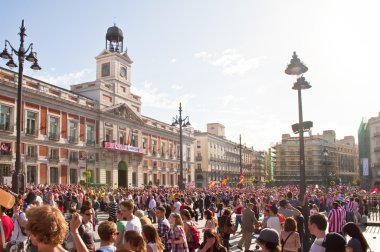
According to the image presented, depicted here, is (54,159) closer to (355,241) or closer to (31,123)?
(31,123)

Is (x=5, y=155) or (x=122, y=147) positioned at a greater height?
(x=122, y=147)

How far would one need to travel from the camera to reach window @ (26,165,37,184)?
35125 mm

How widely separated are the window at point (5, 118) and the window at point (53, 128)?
15.7ft

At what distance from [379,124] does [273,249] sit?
233 ft

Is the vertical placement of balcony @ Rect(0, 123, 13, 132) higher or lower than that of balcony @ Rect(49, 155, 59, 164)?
higher

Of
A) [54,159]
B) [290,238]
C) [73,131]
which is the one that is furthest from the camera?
[73,131]

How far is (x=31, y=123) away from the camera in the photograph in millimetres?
36344

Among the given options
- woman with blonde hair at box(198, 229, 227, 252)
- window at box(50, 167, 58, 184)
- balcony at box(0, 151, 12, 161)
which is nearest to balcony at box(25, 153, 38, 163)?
balcony at box(0, 151, 12, 161)

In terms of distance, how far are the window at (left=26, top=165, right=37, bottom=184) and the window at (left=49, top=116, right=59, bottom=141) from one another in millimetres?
3850

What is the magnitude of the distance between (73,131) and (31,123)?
6.13m

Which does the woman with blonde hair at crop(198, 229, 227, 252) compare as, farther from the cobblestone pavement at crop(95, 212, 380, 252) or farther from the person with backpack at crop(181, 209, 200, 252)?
the cobblestone pavement at crop(95, 212, 380, 252)

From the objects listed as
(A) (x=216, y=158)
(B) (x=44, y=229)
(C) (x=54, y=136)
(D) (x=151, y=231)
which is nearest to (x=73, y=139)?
(C) (x=54, y=136)

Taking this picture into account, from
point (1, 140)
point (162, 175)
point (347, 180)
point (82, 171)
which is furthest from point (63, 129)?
point (347, 180)

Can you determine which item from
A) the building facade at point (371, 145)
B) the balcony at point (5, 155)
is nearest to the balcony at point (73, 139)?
the balcony at point (5, 155)
